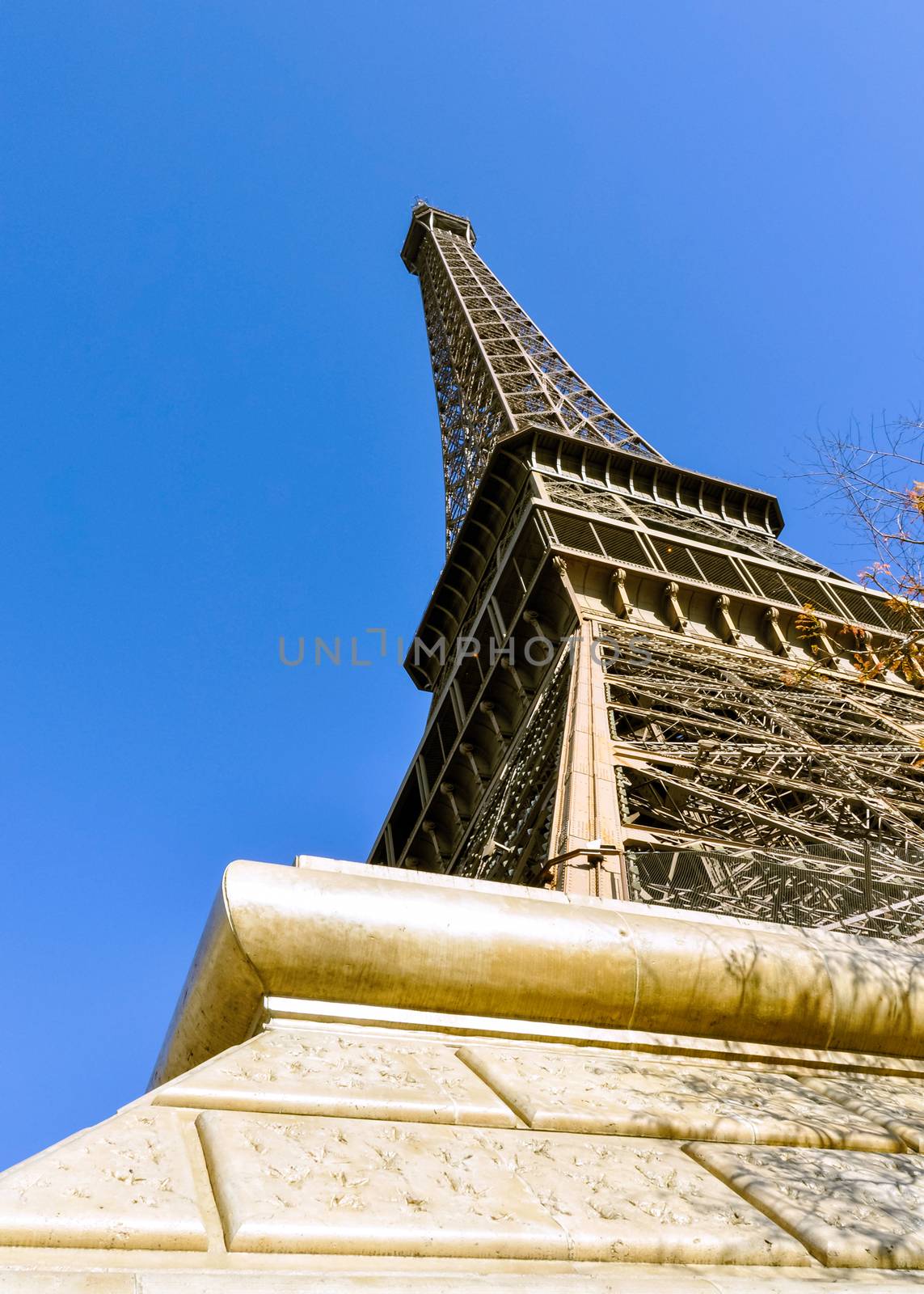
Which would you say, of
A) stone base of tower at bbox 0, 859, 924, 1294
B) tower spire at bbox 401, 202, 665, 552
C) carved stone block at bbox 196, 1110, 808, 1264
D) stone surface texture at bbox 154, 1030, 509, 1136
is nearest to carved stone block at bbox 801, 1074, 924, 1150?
stone base of tower at bbox 0, 859, 924, 1294

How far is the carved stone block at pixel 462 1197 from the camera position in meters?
2.69

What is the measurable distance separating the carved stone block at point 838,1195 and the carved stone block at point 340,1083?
0.82 meters

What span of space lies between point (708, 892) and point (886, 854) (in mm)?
3695

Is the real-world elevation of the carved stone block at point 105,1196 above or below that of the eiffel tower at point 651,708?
below

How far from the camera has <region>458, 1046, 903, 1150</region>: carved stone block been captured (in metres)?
3.76

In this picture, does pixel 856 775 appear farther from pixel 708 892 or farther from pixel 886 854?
pixel 708 892

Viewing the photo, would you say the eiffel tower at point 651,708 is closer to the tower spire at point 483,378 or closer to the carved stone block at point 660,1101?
the tower spire at point 483,378

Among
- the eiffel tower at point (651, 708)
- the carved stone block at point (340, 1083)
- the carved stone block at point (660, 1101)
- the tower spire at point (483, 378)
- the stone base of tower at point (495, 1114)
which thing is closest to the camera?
the stone base of tower at point (495, 1114)

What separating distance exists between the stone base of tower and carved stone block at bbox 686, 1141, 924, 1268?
1 cm

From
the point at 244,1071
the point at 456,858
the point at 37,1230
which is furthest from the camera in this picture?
the point at 456,858

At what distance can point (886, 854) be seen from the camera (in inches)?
468

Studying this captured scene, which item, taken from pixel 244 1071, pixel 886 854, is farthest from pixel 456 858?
pixel 244 1071

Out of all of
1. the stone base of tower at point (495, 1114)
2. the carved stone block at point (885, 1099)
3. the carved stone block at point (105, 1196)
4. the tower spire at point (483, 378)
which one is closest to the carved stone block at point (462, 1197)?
the stone base of tower at point (495, 1114)

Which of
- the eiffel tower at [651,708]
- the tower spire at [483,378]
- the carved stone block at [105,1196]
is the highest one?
the tower spire at [483,378]
